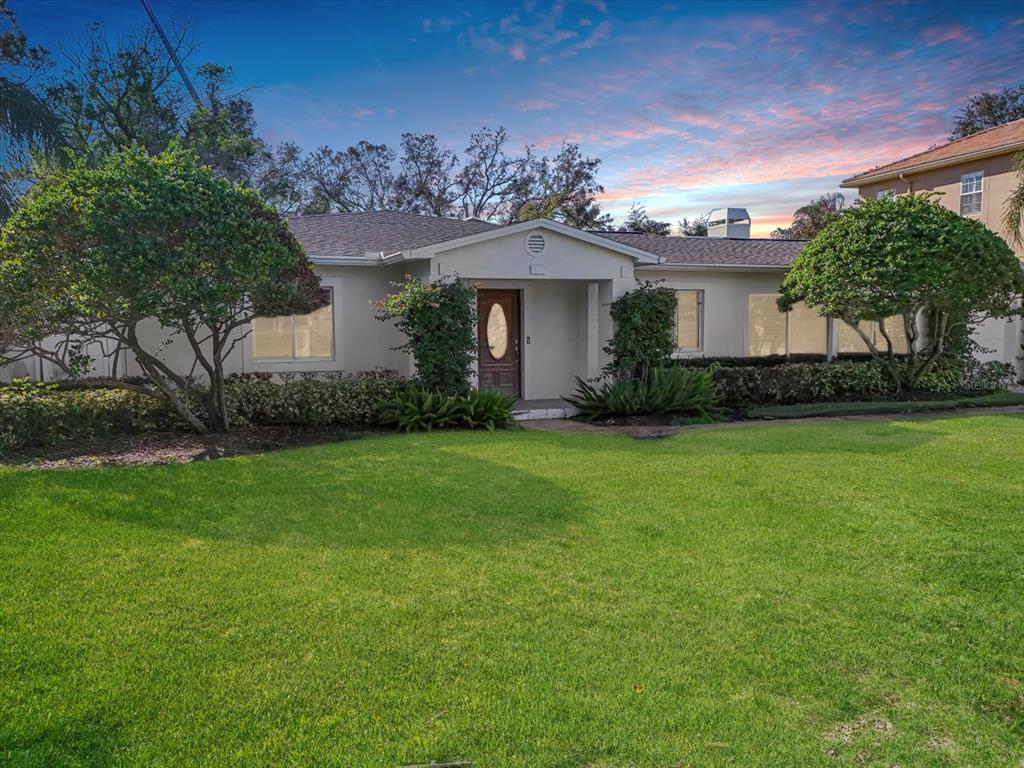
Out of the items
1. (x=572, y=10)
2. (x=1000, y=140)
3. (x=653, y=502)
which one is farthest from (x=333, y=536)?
(x=1000, y=140)

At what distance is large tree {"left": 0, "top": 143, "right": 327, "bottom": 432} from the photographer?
28.2 ft

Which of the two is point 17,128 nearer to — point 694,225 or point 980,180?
point 980,180

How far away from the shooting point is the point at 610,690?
368 centimetres

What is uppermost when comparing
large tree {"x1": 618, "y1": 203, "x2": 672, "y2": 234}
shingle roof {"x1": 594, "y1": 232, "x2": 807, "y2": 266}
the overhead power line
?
the overhead power line

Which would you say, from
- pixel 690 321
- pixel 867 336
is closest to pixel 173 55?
pixel 690 321

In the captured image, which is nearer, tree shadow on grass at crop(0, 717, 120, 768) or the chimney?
tree shadow on grass at crop(0, 717, 120, 768)

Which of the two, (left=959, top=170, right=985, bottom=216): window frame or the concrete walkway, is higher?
(left=959, top=170, right=985, bottom=216): window frame

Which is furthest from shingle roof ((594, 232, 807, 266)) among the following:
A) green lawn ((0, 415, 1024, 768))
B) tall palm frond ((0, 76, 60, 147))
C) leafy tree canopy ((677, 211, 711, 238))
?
leafy tree canopy ((677, 211, 711, 238))

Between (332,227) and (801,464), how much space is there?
1080 cm

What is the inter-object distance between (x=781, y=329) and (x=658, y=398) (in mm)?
5517

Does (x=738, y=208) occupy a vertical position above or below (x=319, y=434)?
above

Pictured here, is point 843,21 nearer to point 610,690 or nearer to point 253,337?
point 253,337

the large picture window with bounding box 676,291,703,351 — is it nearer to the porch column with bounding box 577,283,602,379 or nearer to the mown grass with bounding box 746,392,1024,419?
the mown grass with bounding box 746,392,1024,419

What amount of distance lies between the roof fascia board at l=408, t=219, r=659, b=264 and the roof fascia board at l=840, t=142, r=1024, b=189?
11701 millimetres
